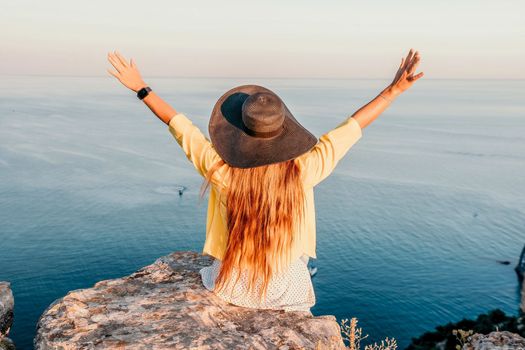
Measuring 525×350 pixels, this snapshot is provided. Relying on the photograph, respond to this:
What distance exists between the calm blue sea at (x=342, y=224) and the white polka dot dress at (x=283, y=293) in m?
34.4

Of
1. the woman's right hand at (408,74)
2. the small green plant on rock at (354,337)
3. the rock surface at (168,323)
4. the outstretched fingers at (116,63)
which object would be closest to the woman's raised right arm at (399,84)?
the woman's right hand at (408,74)

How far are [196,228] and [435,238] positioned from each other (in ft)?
94.1

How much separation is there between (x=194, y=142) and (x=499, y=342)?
577 centimetres

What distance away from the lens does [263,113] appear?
348 centimetres

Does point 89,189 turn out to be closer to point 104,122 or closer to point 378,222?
point 378,222

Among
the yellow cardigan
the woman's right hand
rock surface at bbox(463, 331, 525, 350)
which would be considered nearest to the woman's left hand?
the yellow cardigan

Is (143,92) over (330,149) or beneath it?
over

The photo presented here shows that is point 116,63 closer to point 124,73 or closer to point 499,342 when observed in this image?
point 124,73

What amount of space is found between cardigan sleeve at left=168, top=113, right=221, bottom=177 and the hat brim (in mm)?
94

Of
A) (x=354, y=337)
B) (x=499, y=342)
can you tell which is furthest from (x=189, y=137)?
(x=499, y=342)

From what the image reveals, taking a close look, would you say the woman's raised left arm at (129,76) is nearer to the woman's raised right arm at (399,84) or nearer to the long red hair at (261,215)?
the long red hair at (261,215)

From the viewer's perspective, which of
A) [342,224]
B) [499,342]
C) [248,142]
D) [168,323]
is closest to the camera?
[248,142]

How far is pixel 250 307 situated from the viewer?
464cm

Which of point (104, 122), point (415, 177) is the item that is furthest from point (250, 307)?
point (104, 122)
